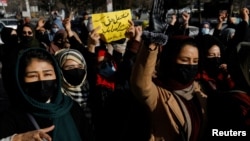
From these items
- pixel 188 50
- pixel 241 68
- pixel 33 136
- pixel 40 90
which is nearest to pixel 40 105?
pixel 40 90

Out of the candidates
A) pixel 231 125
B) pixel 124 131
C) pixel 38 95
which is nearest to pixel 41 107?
pixel 38 95

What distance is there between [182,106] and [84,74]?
1307mm

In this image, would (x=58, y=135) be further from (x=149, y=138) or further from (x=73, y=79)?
(x=73, y=79)

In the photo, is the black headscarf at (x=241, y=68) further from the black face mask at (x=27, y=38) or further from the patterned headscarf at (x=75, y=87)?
the black face mask at (x=27, y=38)

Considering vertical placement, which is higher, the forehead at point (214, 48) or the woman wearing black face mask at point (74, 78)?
the forehead at point (214, 48)

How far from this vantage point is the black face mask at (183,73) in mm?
2225

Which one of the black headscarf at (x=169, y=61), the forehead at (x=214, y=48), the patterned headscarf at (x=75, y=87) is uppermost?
the black headscarf at (x=169, y=61)

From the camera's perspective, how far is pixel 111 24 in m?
4.67

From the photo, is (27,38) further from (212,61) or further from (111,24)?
(212,61)

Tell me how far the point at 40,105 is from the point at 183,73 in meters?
0.81

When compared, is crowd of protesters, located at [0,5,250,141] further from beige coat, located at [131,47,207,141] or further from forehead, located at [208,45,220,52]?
forehead, located at [208,45,220,52]

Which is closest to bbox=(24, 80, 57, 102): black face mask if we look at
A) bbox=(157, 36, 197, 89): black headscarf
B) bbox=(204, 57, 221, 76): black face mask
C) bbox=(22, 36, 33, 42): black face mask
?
bbox=(157, 36, 197, 89): black headscarf

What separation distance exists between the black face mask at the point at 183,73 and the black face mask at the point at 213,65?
93cm

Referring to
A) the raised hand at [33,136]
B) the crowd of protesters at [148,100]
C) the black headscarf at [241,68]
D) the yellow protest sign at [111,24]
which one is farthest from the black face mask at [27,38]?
the raised hand at [33,136]
